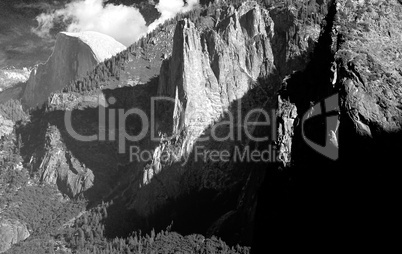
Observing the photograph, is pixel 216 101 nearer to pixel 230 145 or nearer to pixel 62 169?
pixel 230 145

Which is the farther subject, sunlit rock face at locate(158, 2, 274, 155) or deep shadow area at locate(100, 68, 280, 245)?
sunlit rock face at locate(158, 2, 274, 155)

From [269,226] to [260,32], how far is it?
114 m

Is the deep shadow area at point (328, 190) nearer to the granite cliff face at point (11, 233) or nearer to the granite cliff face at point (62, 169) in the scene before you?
the granite cliff face at point (11, 233)

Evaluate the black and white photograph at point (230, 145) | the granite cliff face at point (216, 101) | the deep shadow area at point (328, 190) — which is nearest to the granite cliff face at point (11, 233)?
the black and white photograph at point (230, 145)

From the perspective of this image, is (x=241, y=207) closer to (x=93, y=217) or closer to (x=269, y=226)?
(x=93, y=217)

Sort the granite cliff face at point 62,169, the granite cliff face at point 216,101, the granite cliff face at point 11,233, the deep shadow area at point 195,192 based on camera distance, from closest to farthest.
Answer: the deep shadow area at point 195,192 → the granite cliff face at point 216,101 → the granite cliff face at point 11,233 → the granite cliff face at point 62,169

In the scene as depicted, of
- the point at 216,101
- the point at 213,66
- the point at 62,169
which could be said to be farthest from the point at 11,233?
the point at 213,66

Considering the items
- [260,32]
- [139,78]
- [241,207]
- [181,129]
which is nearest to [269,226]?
[241,207]

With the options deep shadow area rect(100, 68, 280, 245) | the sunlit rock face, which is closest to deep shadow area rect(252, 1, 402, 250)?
deep shadow area rect(100, 68, 280, 245)

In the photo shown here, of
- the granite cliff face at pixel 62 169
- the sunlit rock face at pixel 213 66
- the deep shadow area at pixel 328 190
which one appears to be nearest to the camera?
the deep shadow area at pixel 328 190

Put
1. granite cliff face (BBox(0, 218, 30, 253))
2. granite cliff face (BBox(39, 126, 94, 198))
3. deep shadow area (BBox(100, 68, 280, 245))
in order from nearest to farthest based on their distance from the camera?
deep shadow area (BBox(100, 68, 280, 245)) → granite cliff face (BBox(0, 218, 30, 253)) → granite cliff face (BBox(39, 126, 94, 198))

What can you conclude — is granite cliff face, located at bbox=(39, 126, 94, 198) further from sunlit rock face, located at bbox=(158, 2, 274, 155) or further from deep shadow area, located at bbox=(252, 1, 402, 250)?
deep shadow area, located at bbox=(252, 1, 402, 250)

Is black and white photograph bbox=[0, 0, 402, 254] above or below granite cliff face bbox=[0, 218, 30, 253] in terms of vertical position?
above

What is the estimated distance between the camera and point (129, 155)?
6324 inches
